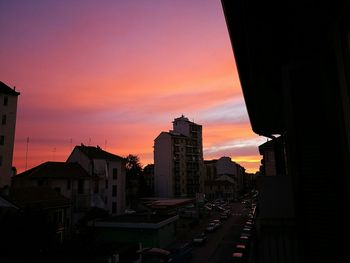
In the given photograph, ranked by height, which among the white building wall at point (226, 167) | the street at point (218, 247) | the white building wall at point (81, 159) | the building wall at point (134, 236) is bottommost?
the street at point (218, 247)

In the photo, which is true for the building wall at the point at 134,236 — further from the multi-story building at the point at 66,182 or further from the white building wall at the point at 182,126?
the white building wall at the point at 182,126

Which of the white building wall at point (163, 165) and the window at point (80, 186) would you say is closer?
the window at point (80, 186)

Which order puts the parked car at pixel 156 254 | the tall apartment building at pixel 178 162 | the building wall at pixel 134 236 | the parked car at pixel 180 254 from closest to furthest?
the parked car at pixel 180 254
the parked car at pixel 156 254
the building wall at pixel 134 236
the tall apartment building at pixel 178 162

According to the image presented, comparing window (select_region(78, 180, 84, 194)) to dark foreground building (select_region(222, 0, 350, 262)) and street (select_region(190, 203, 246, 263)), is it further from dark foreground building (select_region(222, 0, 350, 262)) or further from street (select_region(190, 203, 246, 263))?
dark foreground building (select_region(222, 0, 350, 262))

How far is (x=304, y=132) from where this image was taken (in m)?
3.83

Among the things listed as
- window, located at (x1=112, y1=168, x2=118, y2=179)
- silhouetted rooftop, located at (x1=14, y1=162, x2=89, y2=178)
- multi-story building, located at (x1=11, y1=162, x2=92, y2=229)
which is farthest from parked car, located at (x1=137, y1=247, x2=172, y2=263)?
window, located at (x1=112, y1=168, x2=118, y2=179)

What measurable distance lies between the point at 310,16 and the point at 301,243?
2.59 metres

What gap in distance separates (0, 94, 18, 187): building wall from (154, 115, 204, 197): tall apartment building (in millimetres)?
40099

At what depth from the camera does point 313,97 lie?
3832 millimetres

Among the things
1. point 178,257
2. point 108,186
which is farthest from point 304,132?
point 108,186

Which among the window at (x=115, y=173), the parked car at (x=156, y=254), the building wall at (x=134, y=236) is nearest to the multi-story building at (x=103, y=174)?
the window at (x=115, y=173)

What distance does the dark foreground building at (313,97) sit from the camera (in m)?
3.14

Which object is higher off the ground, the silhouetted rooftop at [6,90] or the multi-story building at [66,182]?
the silhouetted rooftop at [6,90]

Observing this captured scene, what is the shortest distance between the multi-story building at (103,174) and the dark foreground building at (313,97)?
3820 cm
